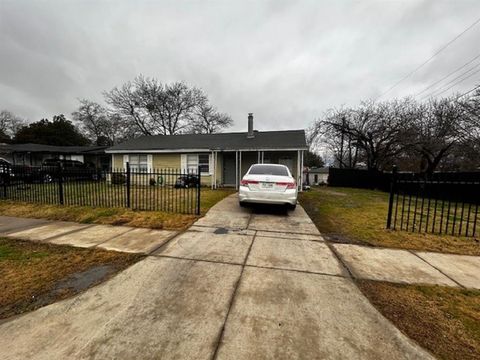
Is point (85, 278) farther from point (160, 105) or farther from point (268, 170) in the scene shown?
point (160, 105)

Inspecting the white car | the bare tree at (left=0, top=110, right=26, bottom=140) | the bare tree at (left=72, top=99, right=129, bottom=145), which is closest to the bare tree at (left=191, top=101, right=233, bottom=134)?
the bare tree at (left=72, top=99, right=129, bottom=145)

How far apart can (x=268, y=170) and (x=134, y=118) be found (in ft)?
85.7

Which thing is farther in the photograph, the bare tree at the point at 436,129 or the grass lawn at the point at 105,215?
the bare tree at the point at 436,129

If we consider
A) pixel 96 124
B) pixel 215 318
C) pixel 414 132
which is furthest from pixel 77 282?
pixel 96 124

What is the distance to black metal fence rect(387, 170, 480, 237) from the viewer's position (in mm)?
5312

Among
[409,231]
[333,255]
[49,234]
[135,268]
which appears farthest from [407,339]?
[49,234]

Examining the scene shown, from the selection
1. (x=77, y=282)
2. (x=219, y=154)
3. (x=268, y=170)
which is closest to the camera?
(x=77, y=282)

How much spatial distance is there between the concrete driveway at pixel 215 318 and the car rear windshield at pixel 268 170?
3610 millimetres

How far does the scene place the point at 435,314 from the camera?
7.69ft

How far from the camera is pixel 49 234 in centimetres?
480

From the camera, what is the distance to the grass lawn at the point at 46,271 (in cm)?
254

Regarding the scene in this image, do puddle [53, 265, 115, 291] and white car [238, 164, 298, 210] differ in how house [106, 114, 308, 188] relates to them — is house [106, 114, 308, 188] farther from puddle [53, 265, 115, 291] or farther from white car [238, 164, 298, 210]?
puddle [53, 265, 115, 291]

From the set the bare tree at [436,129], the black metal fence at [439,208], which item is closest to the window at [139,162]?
the black metal fence at [439,208]

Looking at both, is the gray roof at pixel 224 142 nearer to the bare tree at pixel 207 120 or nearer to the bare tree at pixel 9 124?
the bare tree at pixel 207 120
